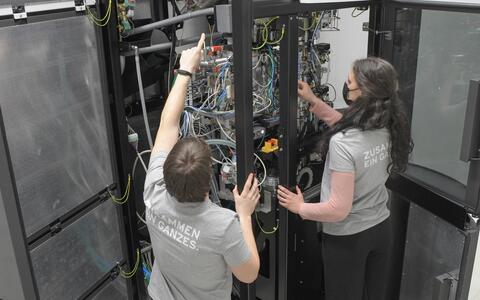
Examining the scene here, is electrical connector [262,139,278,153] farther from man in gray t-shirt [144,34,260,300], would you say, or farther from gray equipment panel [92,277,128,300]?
gray equipment panel [92,277,128,300]

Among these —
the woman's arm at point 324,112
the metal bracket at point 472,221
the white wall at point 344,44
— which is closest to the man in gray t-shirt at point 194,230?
the woman's arm at point 324,112

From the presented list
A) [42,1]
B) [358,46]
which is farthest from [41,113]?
[358,46]

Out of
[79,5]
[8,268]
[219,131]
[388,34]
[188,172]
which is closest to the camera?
[188,172]

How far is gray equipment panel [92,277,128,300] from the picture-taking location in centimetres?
213

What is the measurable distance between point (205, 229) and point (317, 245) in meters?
1.25

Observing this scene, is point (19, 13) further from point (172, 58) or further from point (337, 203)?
point (337, 203)

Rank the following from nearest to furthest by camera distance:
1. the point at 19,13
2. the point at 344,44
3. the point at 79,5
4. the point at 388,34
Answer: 1. the point at 19,13
2. the point at 79,5
3. the point at 388,34
4. the point at 344,44

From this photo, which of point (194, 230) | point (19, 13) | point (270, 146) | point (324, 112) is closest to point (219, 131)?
point (270, 146)

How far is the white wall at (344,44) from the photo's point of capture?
3.28 meters

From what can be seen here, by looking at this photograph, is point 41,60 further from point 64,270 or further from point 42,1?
point 64,270

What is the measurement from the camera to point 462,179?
6.57 ft

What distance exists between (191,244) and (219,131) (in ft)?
3.35

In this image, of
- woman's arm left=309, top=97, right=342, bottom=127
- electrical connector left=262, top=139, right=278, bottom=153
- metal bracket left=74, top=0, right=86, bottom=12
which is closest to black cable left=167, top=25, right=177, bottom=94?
metal bracket left=74, top=0, right=86, bottom=12

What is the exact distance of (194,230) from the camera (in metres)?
1.41
